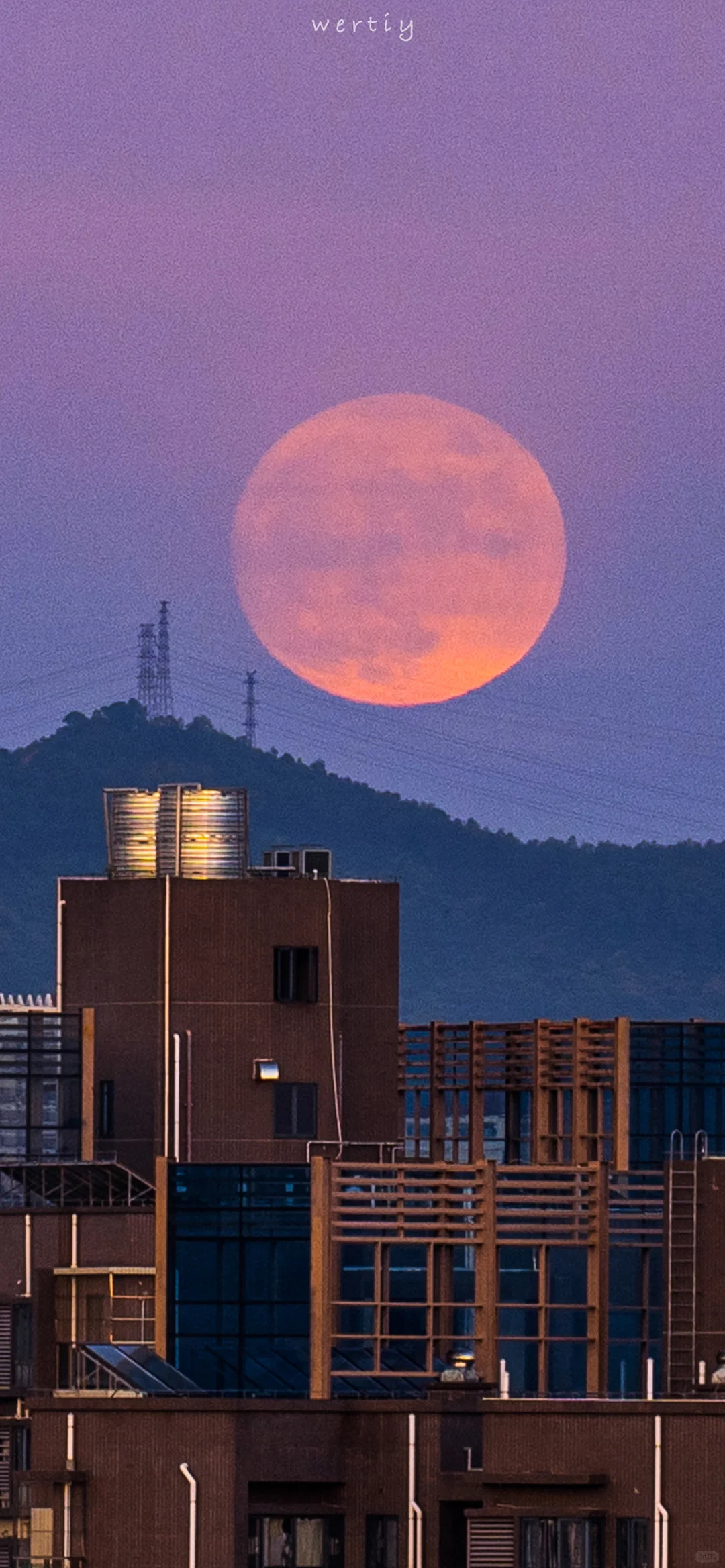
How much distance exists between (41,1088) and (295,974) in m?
8.17

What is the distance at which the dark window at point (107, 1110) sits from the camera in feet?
380

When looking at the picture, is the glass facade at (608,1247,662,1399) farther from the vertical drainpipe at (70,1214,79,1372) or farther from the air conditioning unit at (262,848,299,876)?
the vertical drainpipe at (70,1214,79,1372)

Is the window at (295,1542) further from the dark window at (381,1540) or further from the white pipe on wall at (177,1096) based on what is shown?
the white pipe on wall at (177,1096)

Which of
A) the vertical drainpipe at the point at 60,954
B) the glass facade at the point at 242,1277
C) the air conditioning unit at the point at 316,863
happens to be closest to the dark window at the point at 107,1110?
the vertical drainpipe at the point at 60,954

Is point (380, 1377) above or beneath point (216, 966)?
beneath

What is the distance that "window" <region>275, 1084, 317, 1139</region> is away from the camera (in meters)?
113

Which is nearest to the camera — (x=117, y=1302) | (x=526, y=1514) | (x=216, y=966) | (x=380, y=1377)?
(x=526, y=1514)

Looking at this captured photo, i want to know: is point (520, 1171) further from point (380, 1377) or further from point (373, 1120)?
point (373, 1120)

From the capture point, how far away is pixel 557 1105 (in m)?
126

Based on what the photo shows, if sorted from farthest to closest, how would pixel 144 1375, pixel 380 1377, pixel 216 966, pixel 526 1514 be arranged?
pixel 216 966
pixel 380 1377
pixel 144 1375
pixel 526 1514

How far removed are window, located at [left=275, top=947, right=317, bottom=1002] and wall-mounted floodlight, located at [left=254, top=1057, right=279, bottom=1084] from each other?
172 cm

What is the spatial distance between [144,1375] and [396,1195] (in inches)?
376

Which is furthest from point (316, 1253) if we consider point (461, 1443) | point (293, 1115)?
point (293, 1115)

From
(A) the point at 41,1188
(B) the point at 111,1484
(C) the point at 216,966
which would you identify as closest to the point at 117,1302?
(A) the point at 41,1188
